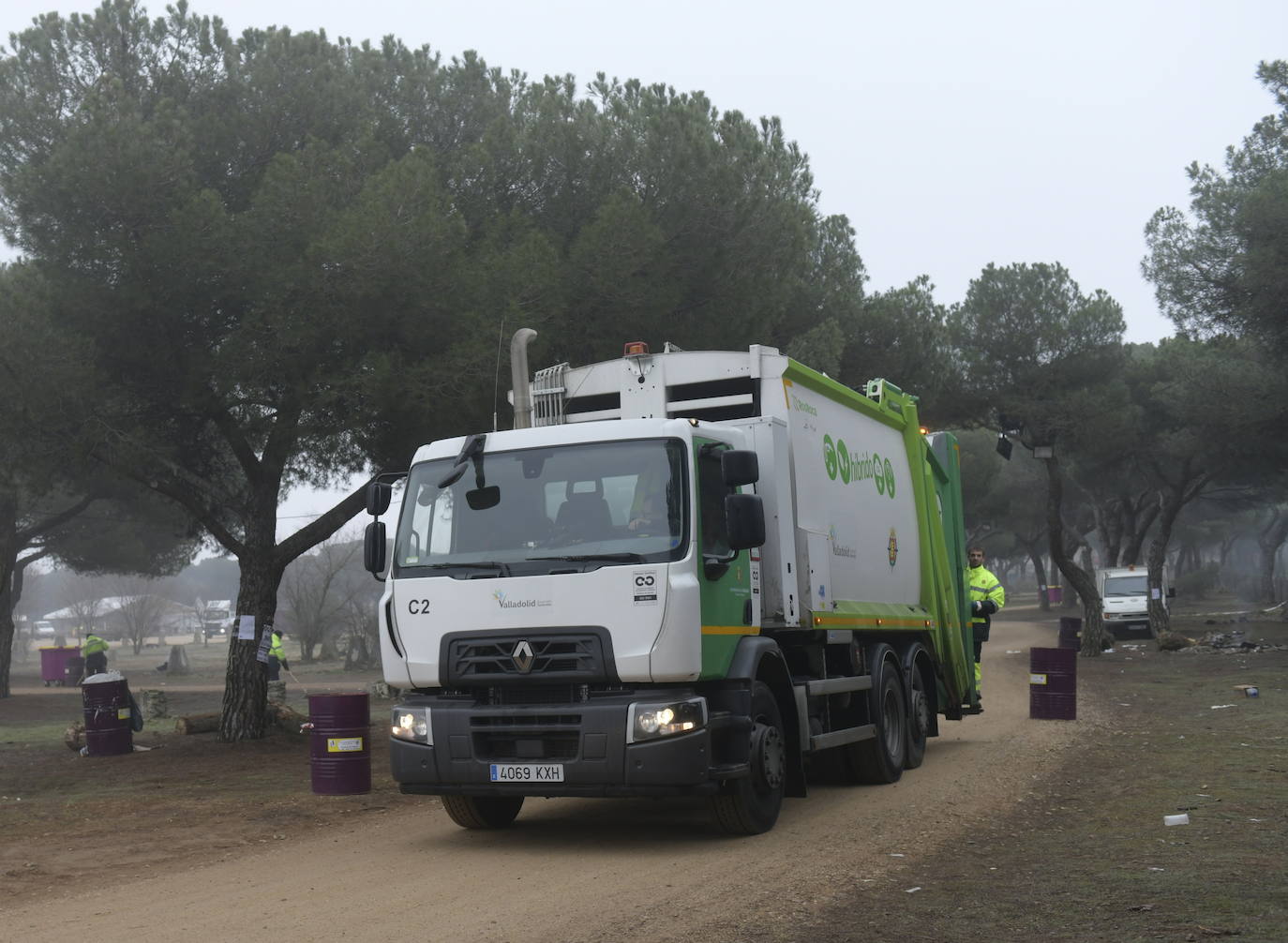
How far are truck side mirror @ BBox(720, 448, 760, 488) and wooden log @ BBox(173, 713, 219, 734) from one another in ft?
39.0

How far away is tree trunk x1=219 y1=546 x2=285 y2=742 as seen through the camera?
1697cm

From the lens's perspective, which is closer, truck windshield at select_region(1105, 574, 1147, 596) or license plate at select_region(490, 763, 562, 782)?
license plate at select_region(490, 763, 562, 782)

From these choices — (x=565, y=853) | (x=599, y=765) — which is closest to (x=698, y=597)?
(x=599, y=765)

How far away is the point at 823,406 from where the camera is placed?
11.0 meters

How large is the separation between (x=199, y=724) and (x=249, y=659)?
181 centimetres

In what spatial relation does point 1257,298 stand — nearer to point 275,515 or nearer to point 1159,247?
point 1159,247

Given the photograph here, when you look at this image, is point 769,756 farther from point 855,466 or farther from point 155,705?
point 155,705

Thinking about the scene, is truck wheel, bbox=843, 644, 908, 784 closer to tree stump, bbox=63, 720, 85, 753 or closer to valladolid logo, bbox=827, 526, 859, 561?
valladolid logo, bbox=827, 526, 859, 561

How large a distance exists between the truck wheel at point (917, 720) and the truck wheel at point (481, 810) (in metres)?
4.11

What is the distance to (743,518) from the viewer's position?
8547 millimetres

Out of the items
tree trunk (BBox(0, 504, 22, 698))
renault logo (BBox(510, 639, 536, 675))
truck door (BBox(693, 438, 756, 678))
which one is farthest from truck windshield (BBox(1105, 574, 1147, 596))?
renault logo (BBox(510, 639, 536, 675))

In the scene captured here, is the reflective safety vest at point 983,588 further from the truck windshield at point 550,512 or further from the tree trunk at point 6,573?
the tree trunk at point 6,573

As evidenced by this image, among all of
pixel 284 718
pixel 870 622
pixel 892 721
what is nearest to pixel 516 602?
pixel 870 622

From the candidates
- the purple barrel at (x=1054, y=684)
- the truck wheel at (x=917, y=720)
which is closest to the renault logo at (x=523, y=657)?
the truck wheel at (x=917, y=720)
